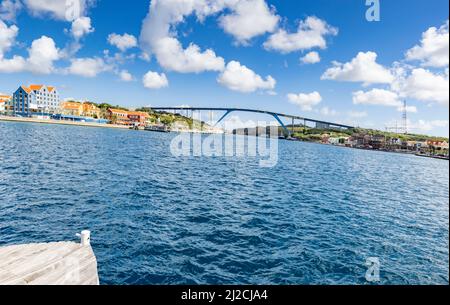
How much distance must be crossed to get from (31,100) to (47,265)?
177m

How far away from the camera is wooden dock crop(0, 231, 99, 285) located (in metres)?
7.37

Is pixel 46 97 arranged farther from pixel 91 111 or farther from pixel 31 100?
pixel 91 111

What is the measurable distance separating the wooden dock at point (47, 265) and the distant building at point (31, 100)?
171 m

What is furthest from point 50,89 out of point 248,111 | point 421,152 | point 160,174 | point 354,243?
point 421,152

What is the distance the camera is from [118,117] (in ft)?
628

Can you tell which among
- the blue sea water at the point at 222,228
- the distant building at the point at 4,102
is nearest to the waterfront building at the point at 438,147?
the blue sea water at the point at 222,228

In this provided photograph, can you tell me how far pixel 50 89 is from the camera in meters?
158

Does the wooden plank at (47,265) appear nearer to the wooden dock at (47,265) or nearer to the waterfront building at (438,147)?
the wooden dock at (47,265)

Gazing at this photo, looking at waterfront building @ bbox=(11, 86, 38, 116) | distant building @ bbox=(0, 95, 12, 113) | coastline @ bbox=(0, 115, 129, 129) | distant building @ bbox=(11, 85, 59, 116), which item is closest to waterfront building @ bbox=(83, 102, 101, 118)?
coastline @ bbox=(0, 115, 129, 129)

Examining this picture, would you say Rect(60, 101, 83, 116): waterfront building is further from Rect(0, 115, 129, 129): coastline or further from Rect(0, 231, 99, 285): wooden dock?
Rect(0, 231, 99, 285): wooden dock

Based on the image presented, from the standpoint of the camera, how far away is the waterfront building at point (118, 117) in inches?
7456

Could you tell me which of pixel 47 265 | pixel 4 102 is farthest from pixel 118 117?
pixel 47 265

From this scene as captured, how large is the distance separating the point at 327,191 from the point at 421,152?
177 m

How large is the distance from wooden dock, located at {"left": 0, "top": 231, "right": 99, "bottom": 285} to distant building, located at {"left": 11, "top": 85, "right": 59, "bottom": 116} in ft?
561
